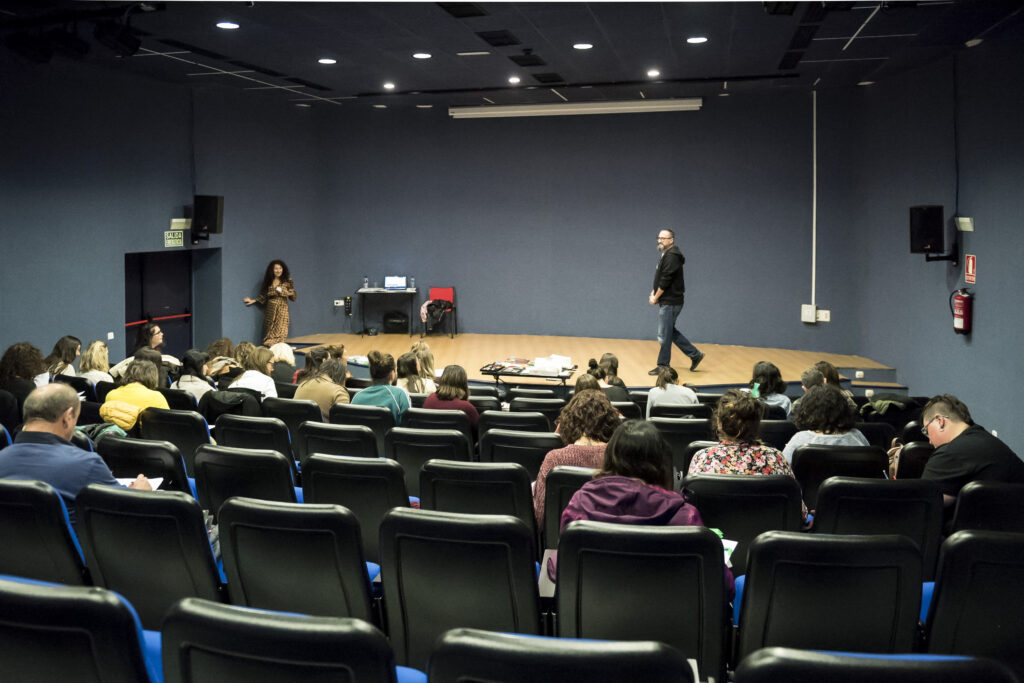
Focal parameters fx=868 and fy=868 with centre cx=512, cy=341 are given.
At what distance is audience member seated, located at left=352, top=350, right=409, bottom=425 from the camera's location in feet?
19.7

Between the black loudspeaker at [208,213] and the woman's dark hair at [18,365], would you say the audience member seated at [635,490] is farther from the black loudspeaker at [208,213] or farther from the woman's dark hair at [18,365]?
the black loudspeaker at [208,213]

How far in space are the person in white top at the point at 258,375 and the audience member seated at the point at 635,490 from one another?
13.5 ft

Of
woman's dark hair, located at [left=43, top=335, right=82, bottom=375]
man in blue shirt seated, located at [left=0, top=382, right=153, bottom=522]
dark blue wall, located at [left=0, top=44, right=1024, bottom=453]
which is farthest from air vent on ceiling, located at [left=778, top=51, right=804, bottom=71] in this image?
man in blue shirt seated, located at [left=0, top=382, right=153, bottom=522]

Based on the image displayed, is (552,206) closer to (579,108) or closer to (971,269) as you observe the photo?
(579,108)

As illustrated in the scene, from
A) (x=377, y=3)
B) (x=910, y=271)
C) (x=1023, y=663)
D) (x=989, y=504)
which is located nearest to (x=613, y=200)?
(x=910, y=271)

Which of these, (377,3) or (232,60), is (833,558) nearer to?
(377,3)

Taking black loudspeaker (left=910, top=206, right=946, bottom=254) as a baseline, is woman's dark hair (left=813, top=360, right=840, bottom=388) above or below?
below

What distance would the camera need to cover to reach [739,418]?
3.88 meters

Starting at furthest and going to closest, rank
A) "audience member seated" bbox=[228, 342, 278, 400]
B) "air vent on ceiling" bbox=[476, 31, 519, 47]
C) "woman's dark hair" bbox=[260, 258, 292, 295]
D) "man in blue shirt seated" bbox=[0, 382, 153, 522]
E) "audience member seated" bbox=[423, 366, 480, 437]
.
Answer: "woman's dark hair" bbox=[260, 258, 292, 295], "air vent on ceiling" bbox=[476, 31, 519, 47], "audience member seated" bbox=[228, 342, 278, 400], "audience member seated" bbox=[423, 366, 480, 437], "man in blue shirt seated" bbox=[0, 382, 153, 522]

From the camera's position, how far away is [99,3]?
24.7 ft

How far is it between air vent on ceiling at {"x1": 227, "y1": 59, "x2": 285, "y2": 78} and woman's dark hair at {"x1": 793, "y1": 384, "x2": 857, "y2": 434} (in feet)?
25.6

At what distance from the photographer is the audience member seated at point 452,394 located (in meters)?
5.86

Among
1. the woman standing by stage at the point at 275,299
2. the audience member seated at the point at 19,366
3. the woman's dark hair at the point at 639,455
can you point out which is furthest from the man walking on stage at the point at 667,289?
the woman's dark hair at the point at 639,455

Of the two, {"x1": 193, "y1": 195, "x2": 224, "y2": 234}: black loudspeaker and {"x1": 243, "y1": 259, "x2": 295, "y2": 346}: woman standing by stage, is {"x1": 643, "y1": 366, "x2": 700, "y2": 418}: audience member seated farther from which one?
{"x1": 243, "y1": 259, "x2": 295, "y2": 346}: woman standing by stage
